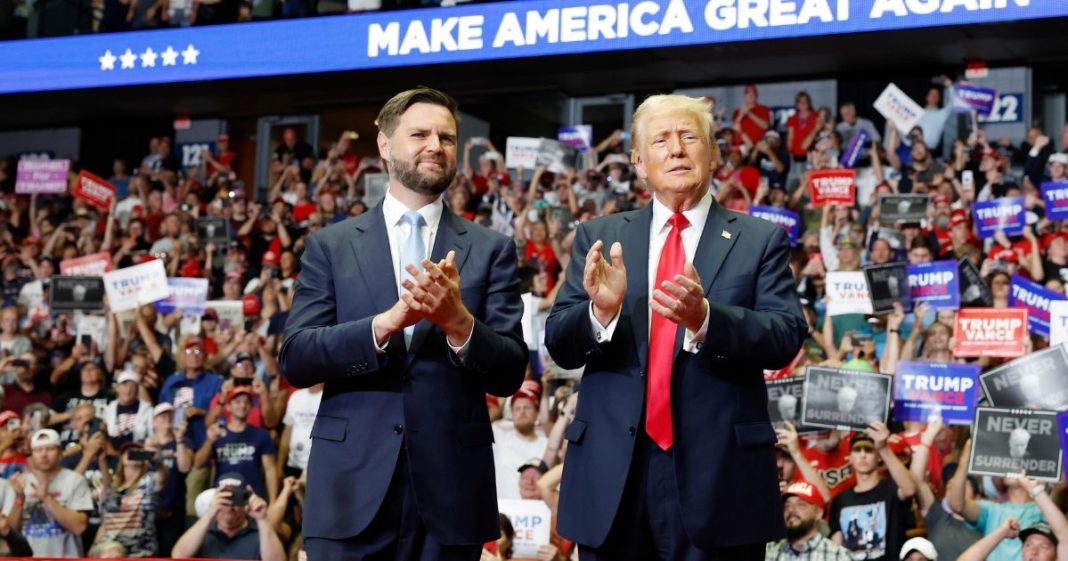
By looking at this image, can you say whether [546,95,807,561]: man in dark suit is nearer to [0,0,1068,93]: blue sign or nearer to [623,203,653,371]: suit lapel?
[623,203,653,371]: suit lapel

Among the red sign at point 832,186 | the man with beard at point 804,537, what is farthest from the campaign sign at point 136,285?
the man with beard at point 804,537

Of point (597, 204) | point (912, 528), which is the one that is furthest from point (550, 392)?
point (597, 204)

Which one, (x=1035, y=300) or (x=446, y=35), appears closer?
(x=1035, y=300)

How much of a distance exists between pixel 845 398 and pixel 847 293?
4.93ft

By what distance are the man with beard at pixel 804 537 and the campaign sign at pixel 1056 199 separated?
10.2ft

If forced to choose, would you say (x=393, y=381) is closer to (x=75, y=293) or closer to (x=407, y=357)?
(x=407, y=357)

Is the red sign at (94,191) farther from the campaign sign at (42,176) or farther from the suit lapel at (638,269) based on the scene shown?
the suit lapel at (638,269)

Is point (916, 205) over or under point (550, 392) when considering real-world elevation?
over

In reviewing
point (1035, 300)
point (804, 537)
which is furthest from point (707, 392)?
point (1035, 300)

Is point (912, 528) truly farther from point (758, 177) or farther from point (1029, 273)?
point (758, 177)

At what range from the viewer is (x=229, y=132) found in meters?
14.1

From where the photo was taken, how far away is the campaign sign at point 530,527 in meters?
5.60

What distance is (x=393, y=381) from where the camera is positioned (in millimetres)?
2336

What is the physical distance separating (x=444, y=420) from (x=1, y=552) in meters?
4.92
